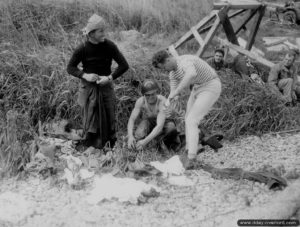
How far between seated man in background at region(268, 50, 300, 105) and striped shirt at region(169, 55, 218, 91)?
2709 millimetres

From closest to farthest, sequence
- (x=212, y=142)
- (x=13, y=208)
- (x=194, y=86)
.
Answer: (x=13, y=208) → (x=194, y=86) → (x=212, y=142)

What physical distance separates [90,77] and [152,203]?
1557 mm

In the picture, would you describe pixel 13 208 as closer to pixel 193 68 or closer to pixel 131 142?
pixel 131 142

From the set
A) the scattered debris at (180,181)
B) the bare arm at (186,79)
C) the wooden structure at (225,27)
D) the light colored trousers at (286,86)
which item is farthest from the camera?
the wooden structure at (225,27)

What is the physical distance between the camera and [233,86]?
6.97 m

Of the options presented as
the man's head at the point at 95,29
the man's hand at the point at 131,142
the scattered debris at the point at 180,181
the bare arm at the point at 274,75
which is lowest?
the bare arm at the point at 274,75

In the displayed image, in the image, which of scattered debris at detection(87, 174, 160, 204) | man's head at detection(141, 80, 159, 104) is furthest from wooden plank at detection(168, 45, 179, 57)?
scattered debris at detection(87, 174, 160, 204)

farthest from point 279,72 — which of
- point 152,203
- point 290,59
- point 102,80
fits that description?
point 152,203

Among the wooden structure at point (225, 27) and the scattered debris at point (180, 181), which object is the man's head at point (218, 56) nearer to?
the wooden structure at point (225, 27)

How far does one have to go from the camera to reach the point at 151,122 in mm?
5816

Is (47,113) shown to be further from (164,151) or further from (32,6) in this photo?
(32,6)

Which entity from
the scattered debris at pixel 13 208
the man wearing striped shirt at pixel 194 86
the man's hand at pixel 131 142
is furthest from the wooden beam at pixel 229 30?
the scattered debris at pixel 13 208

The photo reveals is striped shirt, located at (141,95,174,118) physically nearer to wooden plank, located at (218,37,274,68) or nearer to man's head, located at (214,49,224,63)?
man's head, located at (214,49,224,63)

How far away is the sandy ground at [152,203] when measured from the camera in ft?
13.2
